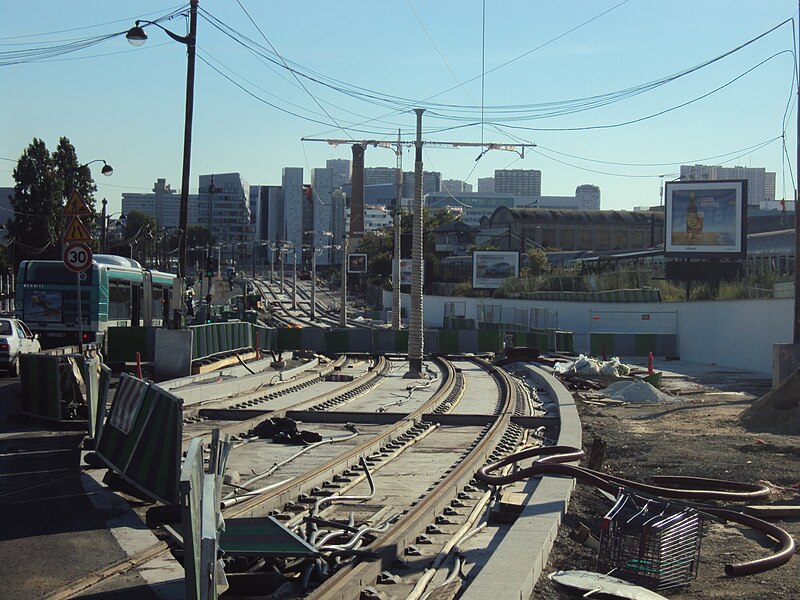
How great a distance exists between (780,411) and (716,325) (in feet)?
92.9

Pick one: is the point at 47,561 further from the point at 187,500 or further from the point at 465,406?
the point at 465,406

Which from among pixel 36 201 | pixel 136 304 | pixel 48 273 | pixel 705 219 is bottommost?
pixel 136 304

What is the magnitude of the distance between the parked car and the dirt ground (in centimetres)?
1568

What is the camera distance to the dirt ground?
790 centimetres

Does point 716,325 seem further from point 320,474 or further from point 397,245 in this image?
point 320,474

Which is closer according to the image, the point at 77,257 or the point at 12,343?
the point at 77,257

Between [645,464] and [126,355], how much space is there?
72.3ft

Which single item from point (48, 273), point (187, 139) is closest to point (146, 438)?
point (187, 139)

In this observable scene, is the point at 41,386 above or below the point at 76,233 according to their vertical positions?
below

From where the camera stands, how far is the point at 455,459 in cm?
1534

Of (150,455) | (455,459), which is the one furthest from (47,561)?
(455,459)

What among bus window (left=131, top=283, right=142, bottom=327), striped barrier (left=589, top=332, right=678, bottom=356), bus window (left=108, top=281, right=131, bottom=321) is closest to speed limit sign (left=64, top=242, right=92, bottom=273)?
bus window (left=108, top=281, right=131, bottom=321)

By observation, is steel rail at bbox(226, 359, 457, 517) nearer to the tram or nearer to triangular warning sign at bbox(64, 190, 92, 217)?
triangular warning sign at bbox(64, 190, 92, 217)

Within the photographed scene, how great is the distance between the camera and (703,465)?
1408 centimetres
